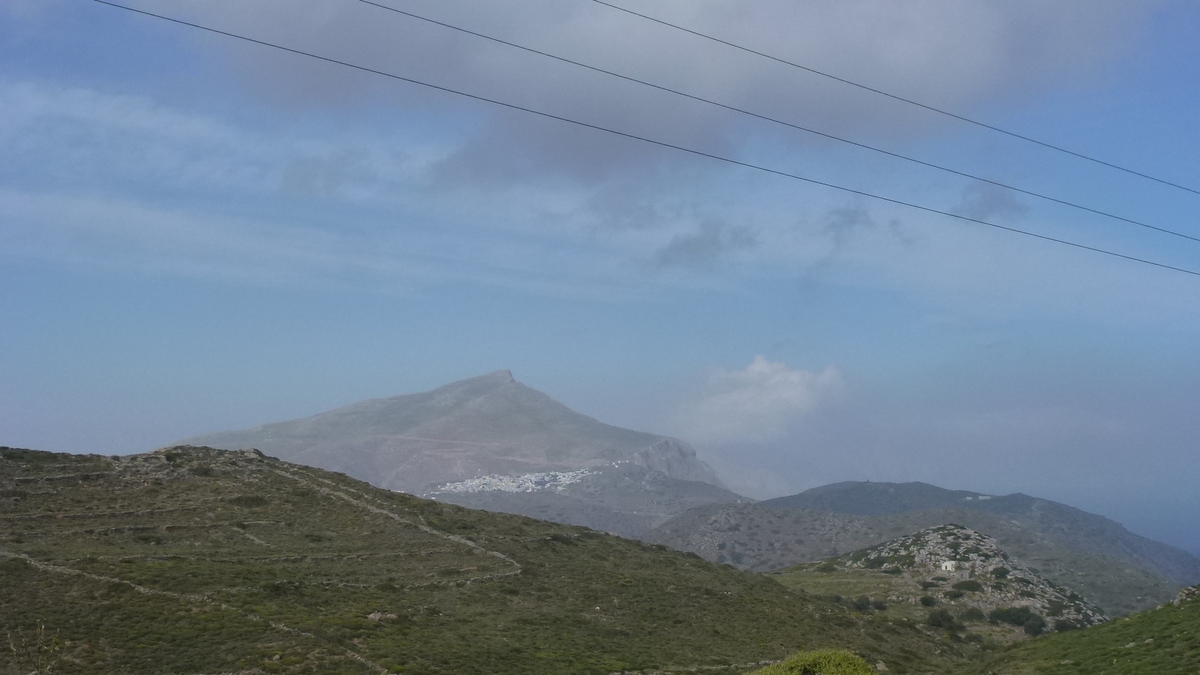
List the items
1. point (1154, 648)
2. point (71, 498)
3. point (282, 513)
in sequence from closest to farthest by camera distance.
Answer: point (1154, 648), point (71, 498), point (282, 513)

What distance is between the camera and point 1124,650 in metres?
46.6

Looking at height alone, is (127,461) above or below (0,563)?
above

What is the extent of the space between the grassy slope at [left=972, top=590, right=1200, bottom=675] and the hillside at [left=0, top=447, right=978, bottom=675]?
41.5 feet

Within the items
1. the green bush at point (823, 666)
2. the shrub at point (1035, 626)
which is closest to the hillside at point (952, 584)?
the shrub at point (1035, 626)

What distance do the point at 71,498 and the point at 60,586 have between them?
109 ft

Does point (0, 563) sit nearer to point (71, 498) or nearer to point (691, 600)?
point (71, 498)

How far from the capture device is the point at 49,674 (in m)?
48.8

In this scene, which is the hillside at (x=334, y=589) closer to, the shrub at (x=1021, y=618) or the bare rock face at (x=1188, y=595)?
the bare rock face at (x=1188, y=595)

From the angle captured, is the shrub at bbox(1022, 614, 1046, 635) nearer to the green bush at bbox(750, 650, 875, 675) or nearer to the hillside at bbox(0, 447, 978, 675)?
the hillside at bbox(0, 447, 978, 675)

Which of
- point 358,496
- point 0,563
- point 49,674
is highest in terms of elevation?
point 358,496

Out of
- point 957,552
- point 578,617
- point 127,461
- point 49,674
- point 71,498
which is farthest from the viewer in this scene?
point 957,552

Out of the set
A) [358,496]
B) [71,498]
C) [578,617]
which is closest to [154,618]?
[578,617]

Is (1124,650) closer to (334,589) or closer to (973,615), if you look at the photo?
(334,589)

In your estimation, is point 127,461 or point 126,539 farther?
point 127,461
